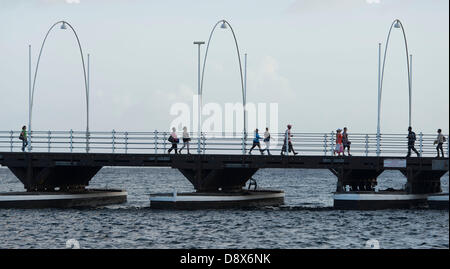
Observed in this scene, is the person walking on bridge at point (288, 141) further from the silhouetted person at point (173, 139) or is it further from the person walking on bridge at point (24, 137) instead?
the person walking on bridge at point (24, 137)

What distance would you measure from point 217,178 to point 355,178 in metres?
8.03

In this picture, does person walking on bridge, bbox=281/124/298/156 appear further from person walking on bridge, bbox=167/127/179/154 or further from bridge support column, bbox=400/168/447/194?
bridge support column, bbox=400/168/447/194

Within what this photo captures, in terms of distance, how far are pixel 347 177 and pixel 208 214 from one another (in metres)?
8.29

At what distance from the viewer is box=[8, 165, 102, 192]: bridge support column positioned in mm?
58688

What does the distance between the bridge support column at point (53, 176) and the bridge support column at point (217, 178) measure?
691cm

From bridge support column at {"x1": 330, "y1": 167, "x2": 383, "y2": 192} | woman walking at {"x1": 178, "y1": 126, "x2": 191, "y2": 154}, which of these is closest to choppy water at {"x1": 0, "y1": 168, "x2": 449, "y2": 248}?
bridge support column at {"x1": 330, "y1": 167, "x2": 383, "y2": 192}

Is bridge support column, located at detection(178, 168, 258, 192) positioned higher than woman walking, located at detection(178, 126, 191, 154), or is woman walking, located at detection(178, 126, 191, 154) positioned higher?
Result: woman walking, located at detection(178, 126, 191, 154)

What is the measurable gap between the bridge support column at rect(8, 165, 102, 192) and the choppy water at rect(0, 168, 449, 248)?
2653mm

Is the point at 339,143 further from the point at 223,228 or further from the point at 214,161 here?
the point at 223,228

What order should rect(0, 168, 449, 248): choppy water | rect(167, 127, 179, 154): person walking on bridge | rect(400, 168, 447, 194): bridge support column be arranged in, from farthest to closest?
rect(167, 127, 179, 154): person walking on bridge, rect(400, 168, 447, 194): bridge support column, rect(0, 168, 449, 248): choppy water

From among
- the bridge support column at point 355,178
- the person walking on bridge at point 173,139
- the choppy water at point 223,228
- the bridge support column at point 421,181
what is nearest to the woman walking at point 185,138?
the person walking on bridge at point 173,139

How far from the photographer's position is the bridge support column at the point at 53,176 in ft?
193
